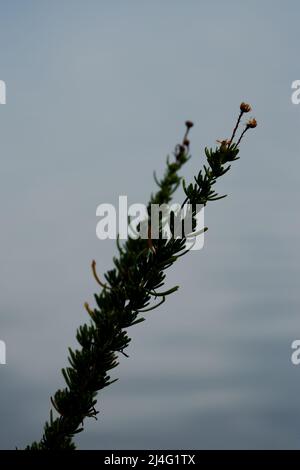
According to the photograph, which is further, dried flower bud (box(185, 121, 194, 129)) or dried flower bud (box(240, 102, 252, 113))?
dried flower bud (box(240, 102, 252, 113))

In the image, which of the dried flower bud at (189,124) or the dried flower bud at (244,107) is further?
the dried flower bud at (244,107)

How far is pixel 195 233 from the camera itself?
7.62 metres

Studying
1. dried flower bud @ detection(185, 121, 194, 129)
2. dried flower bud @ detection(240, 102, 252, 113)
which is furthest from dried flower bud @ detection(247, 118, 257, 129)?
dried flower bud @ detection(185, 121, 194, 129)

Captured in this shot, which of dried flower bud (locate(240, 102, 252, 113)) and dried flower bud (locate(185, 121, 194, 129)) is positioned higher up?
dried flower bud (locate(240, 102, 252, 113))

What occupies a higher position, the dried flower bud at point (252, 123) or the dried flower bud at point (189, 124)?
the dried flower bud at point (252, 123)

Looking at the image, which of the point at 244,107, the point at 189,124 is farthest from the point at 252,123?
the point at 189,124

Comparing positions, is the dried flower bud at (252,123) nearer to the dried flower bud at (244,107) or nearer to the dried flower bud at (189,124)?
the dried flower bud at (244,107)

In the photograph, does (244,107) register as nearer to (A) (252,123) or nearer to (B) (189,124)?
(A) (252,123)

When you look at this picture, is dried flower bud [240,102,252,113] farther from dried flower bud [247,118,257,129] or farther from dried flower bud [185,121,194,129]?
dried flower bud [185,121,194,129]

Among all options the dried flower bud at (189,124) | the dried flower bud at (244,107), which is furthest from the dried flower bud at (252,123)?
the dried flower bud at (189,124)

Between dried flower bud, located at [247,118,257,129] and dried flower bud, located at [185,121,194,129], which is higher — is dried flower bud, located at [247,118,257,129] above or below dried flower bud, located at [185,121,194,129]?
above

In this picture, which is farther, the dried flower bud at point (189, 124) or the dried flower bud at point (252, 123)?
the dried flower bud at point (252, 123)
